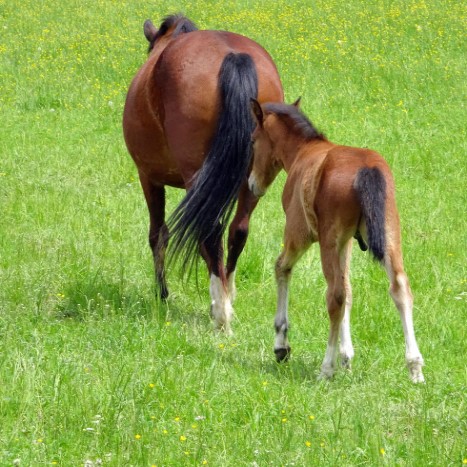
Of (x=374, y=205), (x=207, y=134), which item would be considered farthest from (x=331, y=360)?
(x=207, y=134)

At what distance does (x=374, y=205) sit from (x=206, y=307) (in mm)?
2499

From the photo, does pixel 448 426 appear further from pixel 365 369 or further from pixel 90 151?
pixel 90 151

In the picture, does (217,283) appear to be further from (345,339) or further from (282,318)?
(345,339)

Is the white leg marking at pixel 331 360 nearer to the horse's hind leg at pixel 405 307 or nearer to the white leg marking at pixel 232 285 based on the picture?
the horse's hind leg at pixel 405 307

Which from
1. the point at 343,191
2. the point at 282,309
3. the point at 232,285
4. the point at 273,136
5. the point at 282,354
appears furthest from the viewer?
the point at 232,285

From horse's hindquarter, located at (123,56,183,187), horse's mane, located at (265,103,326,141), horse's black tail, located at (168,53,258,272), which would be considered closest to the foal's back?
horse's mane, located at (265,103,326,141)

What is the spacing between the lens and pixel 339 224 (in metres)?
5.40

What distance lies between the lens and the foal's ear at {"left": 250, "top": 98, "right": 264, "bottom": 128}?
21.1 ft

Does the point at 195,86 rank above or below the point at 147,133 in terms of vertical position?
above

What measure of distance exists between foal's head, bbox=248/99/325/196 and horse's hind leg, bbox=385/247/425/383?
1272 millimetres

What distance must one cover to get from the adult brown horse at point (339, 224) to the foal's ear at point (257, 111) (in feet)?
1.27

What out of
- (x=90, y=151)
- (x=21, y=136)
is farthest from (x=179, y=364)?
(x=21, y=136)

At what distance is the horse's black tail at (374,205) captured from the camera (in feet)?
17.0

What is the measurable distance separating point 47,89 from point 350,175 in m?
9.81
